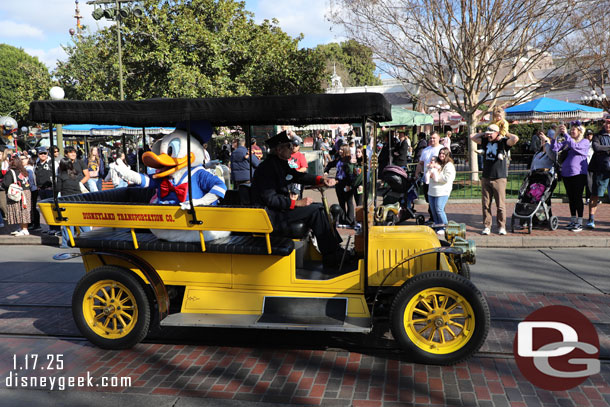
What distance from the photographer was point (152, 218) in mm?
4305

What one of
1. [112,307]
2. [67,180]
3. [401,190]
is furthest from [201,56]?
[112,307]

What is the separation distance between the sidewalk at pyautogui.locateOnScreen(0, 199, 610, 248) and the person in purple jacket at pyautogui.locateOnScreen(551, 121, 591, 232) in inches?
12.9

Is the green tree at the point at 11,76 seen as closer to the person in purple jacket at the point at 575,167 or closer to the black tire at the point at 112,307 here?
the person in purple jacket at the point at 575,167

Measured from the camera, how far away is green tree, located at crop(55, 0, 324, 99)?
58.9ft

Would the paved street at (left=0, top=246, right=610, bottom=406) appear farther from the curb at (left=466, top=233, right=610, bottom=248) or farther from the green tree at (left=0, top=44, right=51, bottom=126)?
the green tree at (left=0, top=44, right=51, bottom=126)

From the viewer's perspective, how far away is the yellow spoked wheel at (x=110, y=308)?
14.5ft

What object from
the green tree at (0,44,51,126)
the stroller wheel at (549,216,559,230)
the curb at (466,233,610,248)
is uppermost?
the green tree at (0,44,51,126)

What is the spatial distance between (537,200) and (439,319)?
5989 millimetres

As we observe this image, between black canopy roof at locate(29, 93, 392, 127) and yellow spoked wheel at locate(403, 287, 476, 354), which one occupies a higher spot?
black canopy roof at locate(29, 93, 392, 127)

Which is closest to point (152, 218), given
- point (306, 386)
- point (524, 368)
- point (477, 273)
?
point (306, 386)

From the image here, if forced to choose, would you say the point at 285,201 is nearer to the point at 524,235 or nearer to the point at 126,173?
the point at 126,173

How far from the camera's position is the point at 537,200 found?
355 inches

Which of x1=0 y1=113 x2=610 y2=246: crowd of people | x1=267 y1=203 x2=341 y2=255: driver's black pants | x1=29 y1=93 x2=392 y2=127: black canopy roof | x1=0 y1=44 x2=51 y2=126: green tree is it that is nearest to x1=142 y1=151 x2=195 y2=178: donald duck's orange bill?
x1=29 y1=93 x2=392 y2=127: black canopy roof

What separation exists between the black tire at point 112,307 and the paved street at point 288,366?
0.48 ft
